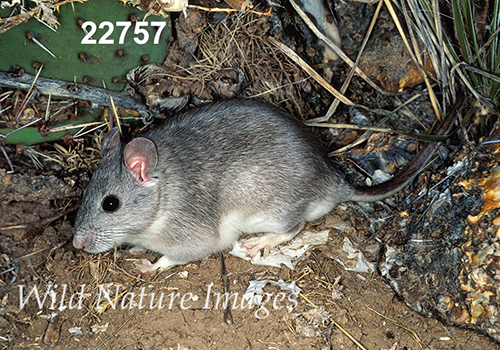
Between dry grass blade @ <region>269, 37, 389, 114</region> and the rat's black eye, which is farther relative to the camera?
dry grass blade @ <region>269, 37, 389, 114</region>

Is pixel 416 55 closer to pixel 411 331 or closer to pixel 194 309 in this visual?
pixel 411 331

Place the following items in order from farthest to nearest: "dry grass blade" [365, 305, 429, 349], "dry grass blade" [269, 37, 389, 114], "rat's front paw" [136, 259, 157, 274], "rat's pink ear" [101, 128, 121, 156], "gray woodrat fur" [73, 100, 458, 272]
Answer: "dry grass blade" [269, 37, 389, 114] → "rat's front paw" [136, 259, 157, 274] → "rat's pink ear" [101, 128, 121, 156] → "gray woodrat fur" [73, 100, 458, 272] → "dry grass blade" [365, 305, 429, 349]

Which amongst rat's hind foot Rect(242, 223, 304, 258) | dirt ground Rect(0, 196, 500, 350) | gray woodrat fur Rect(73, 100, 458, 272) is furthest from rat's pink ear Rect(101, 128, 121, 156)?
rat's hind foot Rect(242, 223, 304, 258)

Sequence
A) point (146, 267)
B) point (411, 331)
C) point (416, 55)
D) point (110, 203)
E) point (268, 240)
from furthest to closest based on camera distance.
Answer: point (416, 55), point (268, 240), point (146, 267), point (110, 203), point (411, 331)

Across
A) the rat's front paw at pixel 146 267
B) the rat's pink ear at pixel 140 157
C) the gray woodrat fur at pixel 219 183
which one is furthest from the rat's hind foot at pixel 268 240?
the rat's pink ear at pixel 140 157

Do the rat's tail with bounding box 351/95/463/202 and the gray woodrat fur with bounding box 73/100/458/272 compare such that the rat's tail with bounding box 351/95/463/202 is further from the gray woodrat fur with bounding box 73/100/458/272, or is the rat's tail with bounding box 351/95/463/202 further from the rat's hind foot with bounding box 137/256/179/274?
the rat's hind foot with bounding box 137/256/179/274

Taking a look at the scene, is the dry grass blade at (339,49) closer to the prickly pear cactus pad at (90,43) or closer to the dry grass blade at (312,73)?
the dry grass blade at (312,73)

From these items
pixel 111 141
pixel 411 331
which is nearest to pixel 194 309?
pixel 111 141
